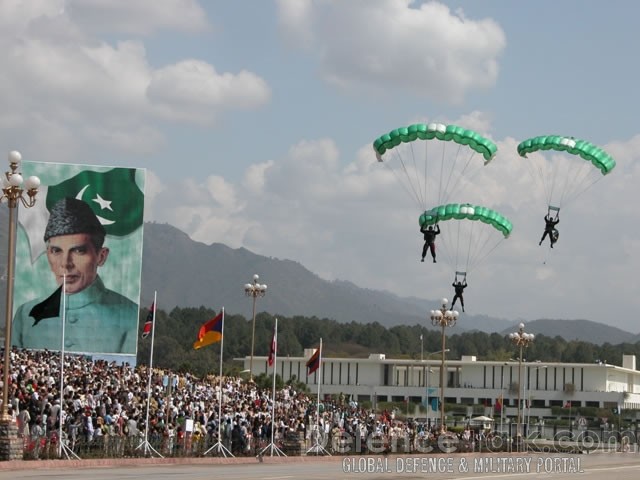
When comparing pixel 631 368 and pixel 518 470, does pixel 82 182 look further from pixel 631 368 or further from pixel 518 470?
pixel 631 368

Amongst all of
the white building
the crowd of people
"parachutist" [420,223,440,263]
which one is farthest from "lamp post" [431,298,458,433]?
the white building

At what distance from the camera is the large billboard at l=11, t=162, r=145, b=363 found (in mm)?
49125

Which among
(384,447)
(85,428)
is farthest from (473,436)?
(85,428)

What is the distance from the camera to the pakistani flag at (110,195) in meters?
49.7

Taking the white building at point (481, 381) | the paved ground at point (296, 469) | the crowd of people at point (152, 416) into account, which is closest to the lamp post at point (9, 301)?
the paved ground at point (296, 469)

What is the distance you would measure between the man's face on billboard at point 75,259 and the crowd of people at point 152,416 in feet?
12.7

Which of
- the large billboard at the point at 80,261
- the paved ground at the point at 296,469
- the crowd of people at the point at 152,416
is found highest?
the large billboard at the point at 80,261

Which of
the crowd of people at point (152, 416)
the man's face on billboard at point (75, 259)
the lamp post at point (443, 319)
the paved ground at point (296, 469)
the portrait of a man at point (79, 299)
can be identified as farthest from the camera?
the lamp post at point (443, 319)

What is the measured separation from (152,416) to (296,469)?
6.23 metres

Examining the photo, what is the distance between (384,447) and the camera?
43.2 m

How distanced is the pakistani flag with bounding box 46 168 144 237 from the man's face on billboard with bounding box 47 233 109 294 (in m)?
1.28

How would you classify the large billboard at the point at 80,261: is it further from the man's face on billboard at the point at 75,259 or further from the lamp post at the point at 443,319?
the lamp post at the point at 443,319

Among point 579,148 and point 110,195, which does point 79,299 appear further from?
point 579,148

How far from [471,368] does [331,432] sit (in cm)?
8321
